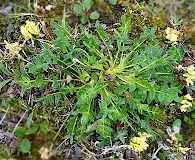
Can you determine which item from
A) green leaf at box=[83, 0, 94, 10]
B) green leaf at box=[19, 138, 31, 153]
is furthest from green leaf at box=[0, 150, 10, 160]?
green leaf at box=[83, 0, 94, 10]

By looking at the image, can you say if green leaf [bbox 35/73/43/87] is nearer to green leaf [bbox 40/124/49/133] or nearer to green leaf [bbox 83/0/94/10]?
green leaf [bbox 40/124/49/133]

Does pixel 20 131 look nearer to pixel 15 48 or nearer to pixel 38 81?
pixel 38 81

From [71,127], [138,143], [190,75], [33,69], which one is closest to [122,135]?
[138,143]

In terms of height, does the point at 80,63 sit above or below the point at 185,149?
above

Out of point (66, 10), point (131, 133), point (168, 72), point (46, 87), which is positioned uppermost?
point (66, 10)

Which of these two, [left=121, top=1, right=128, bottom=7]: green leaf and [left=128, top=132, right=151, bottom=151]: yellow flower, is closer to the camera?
[left=128, top=132, right=151, bottom=151]: yellow flower

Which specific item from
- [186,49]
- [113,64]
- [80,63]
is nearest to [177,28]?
[186,49]

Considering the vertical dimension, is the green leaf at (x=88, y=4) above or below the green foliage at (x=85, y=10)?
above

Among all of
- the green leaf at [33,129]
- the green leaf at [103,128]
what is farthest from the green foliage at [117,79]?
the green leaf at [33,129]

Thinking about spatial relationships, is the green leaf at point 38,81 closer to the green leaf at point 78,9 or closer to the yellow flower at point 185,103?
the green leaf at point 78,9

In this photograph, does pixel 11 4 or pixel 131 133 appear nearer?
→ pixel 131 133

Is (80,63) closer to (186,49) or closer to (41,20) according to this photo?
(41,20)
